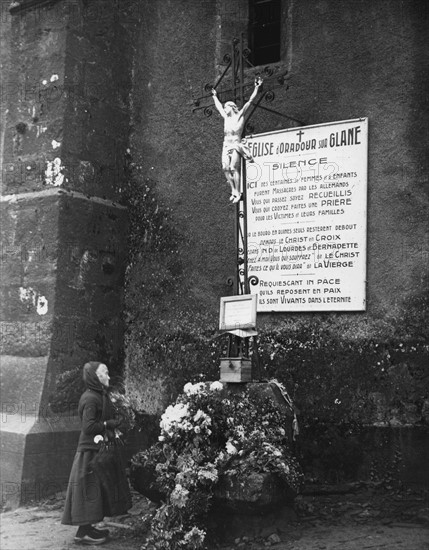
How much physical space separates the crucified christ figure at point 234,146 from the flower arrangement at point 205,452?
74.6 inches

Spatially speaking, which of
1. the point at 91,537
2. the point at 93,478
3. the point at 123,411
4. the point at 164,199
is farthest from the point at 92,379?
the point at 164,199

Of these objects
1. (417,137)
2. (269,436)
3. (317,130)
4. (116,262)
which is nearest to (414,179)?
(417,137)

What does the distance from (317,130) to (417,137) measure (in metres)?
1.04

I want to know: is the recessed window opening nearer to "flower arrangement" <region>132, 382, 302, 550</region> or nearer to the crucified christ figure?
the crucified christ figure

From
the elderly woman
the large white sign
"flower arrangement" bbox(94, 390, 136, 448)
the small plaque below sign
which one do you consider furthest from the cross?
"flower arrangement" bbox(94, 390, 136, 448)

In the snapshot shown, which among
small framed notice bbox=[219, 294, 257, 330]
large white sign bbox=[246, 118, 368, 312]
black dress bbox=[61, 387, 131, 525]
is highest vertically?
large white sign bbox=[246, 118, 368, 312]

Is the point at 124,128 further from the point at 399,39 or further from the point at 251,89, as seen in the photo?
the point at 399,39

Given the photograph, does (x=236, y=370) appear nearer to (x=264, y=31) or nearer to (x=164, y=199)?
(x=164, y=199)

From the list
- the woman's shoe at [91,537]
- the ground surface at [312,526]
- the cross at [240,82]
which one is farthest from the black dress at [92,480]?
the cross at [240,82]

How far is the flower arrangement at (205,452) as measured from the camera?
5.64m

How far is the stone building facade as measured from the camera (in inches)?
283

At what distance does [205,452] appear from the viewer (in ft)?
19.5

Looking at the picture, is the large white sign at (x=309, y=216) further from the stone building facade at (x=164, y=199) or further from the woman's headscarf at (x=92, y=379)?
the woman's headscarf at (x=92, y=379)

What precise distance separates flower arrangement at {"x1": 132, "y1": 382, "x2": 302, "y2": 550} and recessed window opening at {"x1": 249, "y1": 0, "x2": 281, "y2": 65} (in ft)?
13.2
